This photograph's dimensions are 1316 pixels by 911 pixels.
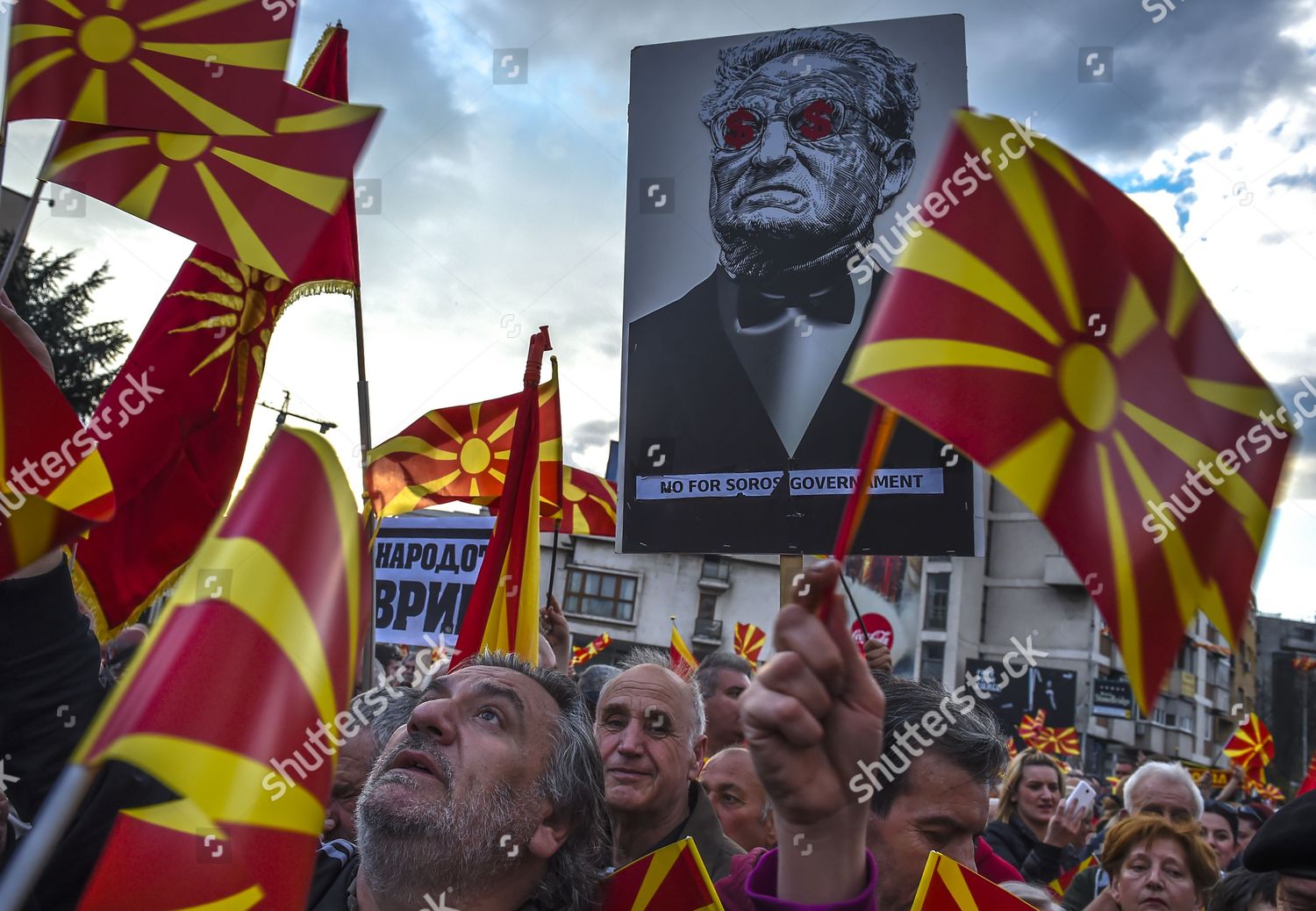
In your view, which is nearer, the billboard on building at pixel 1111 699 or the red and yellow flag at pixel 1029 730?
the red and yellow flag at pixel 1029 730

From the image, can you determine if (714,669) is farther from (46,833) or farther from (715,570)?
(715,570)

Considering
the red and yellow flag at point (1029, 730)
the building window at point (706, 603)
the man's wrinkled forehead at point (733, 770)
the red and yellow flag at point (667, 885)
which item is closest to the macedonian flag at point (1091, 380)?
the red and yellow flag at point (667, 885)

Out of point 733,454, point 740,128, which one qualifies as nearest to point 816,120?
point 740,128

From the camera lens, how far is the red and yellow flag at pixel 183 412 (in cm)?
415

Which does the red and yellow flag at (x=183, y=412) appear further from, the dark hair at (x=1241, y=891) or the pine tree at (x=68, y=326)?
the pine tree at (x=68, y=326)

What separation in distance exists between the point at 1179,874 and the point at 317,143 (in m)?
4.08

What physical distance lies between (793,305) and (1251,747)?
10318 millimetres

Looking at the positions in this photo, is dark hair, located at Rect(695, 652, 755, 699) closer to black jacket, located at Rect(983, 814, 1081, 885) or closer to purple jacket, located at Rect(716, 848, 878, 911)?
black jacket, located at Rect(983, 814, 1081, 885)

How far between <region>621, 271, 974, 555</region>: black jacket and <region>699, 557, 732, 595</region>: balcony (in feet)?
143

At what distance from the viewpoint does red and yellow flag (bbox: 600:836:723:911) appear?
93.8 inches

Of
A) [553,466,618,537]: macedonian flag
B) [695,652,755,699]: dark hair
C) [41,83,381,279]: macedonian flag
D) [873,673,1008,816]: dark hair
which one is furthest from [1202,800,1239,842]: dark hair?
[41,83,381,279]: macedonian flag

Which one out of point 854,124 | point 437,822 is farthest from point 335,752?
point 854,124

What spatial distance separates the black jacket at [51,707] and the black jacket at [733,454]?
2.38m

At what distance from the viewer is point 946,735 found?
9.07 feet
